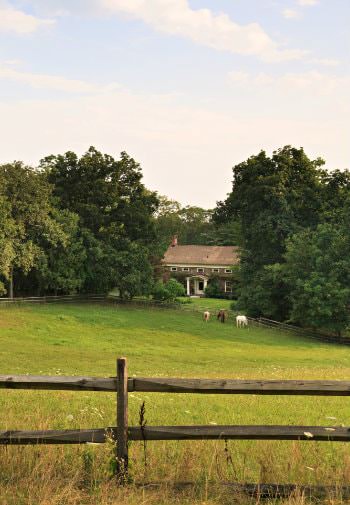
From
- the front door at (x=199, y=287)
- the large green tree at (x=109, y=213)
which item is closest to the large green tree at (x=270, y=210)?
the large green tree at (x=109, y=213)

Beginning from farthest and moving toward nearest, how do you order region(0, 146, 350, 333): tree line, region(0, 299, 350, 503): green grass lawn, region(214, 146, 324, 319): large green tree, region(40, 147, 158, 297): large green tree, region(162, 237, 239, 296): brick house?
1. region(162, 237, 239, 296): brick house
2. region(40, 147, 158, 297): large green tree
3. region(214, 146, 324, 319): large green tree
4. region(0, 146, 350, 333): tree line
5. region(0, 299, 350, 503): green grass lawn

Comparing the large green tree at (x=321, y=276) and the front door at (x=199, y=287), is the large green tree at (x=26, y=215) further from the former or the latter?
the front door at (x=199, y=287)

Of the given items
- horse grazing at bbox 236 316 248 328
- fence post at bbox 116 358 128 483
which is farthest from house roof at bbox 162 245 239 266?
fence post at bbox 116 358 128 483

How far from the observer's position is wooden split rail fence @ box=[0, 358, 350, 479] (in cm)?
631

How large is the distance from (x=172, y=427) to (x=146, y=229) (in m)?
57.6

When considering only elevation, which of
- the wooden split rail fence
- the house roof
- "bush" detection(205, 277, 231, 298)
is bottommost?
"bush" detection(205, 277, 231, 298)

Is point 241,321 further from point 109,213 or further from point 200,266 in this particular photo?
point 200,266

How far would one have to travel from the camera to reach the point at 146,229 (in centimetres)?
6372

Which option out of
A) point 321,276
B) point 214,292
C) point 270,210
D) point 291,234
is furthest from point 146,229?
point 214,292

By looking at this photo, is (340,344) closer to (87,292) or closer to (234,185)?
(234,185)

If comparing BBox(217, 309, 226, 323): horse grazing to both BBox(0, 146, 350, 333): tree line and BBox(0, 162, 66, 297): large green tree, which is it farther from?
BBox(0, 162, 66, 297): large green tree

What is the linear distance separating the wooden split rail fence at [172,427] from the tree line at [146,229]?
44999mm

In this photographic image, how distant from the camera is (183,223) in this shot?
134 metres

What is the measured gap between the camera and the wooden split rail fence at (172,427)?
6.31 metres
